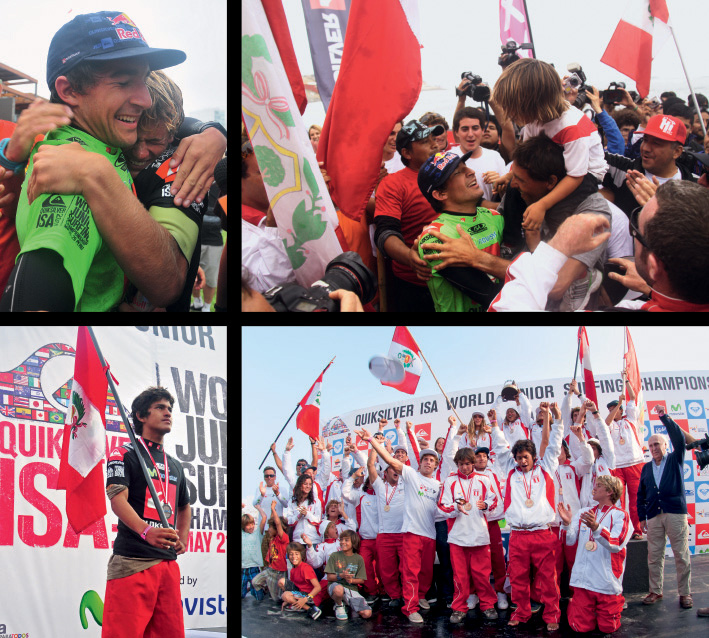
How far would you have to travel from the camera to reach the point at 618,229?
11.4 feet

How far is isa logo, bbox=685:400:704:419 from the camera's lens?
3.52 metres

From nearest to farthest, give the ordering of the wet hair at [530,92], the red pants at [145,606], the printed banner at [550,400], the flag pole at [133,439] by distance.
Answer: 1. the red pants at [145,606]
2. the flag pole at [133,439]
3. the wet hair at [530,92]
4. the printed banner at [550,400]

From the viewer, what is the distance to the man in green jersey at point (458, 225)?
135 inches

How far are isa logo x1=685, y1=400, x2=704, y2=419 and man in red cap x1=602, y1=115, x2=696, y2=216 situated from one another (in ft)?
3.22

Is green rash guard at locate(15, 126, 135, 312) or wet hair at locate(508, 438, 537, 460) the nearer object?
green rash guard at locate(15, 126, 135, 312)

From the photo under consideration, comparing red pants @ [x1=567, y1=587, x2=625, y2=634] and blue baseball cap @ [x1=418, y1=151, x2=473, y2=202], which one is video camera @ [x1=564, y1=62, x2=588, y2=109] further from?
red pants @ [x1=567, y1=587, x2=625, y2=634]

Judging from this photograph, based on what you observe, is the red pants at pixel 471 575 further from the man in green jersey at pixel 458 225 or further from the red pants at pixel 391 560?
the man in green jersey at pixel 458 225

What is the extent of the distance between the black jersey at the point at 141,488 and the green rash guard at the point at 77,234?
69 centimetres

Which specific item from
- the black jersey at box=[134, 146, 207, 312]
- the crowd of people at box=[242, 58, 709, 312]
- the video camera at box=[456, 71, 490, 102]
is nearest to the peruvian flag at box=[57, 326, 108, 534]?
the black jersey at box=[134, 146, 207, 312]

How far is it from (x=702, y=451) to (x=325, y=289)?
1.97 metres

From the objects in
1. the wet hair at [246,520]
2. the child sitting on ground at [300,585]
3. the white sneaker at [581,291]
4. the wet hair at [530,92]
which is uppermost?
the wet hair at [530,92]

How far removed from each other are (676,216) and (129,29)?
8.99 feet

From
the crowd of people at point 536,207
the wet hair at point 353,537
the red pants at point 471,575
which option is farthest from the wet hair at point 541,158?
the wet hair at point 353,537

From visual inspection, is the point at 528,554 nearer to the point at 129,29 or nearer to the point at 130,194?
the point at 130,194
